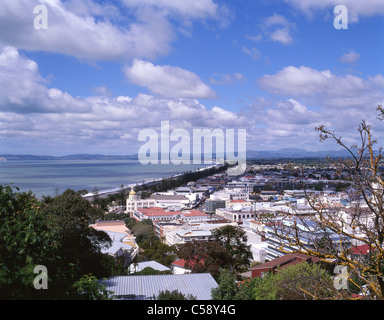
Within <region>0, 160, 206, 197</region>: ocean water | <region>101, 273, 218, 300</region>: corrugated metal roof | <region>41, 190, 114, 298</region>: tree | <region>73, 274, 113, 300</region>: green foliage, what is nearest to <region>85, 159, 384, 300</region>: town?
<region>101, 273, 218, 300</region>: corrugated metal roof

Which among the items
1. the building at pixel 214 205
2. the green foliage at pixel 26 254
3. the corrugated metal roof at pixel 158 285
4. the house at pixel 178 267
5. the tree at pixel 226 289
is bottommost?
the building at pixel 214 205

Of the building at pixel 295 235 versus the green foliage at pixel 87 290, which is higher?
the building at pixel 295 235

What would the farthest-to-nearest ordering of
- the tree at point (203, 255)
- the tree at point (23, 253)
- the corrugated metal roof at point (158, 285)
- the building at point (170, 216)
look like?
the building at point (170, 216) < the tree at point (203, 255) < the corrugated metal roof at point (158, 285) < the tree at point (23, 253)

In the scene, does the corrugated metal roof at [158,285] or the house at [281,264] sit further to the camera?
the house at [281,264]

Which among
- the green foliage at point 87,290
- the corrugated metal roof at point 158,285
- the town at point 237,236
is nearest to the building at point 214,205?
the town at point 237,236

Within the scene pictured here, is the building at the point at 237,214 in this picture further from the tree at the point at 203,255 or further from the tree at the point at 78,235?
the tree at the point at 78,235

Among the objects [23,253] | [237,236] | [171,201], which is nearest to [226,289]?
[23,253]

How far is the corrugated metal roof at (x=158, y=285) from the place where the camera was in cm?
598

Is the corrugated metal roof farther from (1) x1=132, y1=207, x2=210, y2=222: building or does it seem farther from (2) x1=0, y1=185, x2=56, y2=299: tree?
(1) x1=132, y1=207, x2=210, y2=222: building

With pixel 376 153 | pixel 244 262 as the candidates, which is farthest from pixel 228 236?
pixel 376 153

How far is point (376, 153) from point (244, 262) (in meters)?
8.16

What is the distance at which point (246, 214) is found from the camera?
26.8 m

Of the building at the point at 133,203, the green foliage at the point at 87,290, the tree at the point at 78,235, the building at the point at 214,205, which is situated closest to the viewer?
the green foliage at the point at 87,290

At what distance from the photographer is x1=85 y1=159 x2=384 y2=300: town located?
205cm
